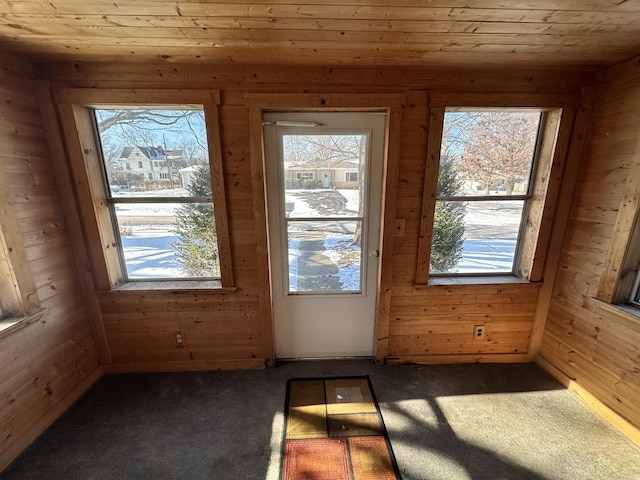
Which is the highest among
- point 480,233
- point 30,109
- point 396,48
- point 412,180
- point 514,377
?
point 396,48

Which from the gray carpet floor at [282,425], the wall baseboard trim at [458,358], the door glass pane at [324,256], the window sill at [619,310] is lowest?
the gray carpet floor at [282,425]

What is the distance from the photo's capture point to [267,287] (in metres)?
2.12

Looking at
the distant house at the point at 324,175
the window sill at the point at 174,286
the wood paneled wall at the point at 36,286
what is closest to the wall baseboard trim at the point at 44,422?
the wood paneled wall at the point at 36,286

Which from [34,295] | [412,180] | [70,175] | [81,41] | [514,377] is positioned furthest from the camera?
[514,377]

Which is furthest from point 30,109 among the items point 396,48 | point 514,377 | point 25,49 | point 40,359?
point 514,377

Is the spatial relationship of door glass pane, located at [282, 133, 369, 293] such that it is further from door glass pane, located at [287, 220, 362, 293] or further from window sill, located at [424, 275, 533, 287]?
window sill, located at [424, 275, 533, 287]

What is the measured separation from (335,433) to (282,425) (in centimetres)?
35

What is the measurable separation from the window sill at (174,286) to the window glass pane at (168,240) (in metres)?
0.05

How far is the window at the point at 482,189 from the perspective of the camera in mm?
2018

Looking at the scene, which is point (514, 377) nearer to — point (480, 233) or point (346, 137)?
point (480, 233)

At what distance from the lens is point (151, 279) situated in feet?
7.25

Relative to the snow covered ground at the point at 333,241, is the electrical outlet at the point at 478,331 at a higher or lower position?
lower

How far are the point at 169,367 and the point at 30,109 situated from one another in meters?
2.08

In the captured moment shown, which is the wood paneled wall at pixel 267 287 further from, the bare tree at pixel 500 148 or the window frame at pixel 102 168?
the bare tree at pixel 500 148
